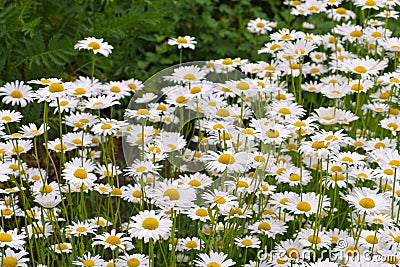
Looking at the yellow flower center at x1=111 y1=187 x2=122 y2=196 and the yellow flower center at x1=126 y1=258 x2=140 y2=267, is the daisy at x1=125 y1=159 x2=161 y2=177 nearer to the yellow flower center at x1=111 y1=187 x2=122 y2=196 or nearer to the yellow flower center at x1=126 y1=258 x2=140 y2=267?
the yellow flower center at x1=111 y1=187 x2=122 y2=196

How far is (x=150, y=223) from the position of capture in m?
2.11

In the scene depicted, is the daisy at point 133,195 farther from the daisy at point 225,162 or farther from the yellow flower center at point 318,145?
the yellow flower center at point 318,145

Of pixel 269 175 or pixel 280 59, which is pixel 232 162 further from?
pixel 280 59

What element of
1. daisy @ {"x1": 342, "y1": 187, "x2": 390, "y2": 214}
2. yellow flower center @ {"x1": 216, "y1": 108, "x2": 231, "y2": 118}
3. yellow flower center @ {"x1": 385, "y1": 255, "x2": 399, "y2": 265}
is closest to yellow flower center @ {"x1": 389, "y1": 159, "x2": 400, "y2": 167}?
daisy @ {"x1": 342, "y1": 187, "x2": 390, "y2": 214}

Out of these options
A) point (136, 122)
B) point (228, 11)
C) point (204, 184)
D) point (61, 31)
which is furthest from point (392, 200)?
point (228, 11)

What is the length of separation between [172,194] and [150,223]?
0.21 meters

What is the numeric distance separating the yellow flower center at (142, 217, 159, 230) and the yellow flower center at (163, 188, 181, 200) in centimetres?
18

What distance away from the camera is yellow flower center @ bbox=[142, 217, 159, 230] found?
6.89ft

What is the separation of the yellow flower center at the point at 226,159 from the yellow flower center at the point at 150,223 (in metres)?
0.31

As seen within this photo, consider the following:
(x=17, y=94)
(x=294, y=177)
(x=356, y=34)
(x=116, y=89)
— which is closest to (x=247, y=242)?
(x=294, y=177)

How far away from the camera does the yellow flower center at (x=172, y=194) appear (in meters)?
2.30

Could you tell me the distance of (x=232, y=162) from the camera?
231cm

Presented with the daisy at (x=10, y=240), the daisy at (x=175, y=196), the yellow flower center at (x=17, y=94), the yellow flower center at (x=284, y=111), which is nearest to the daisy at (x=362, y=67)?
the yellow flower center at (x=284, y=111)

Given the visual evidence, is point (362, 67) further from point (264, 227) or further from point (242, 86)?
point (264, 227)
